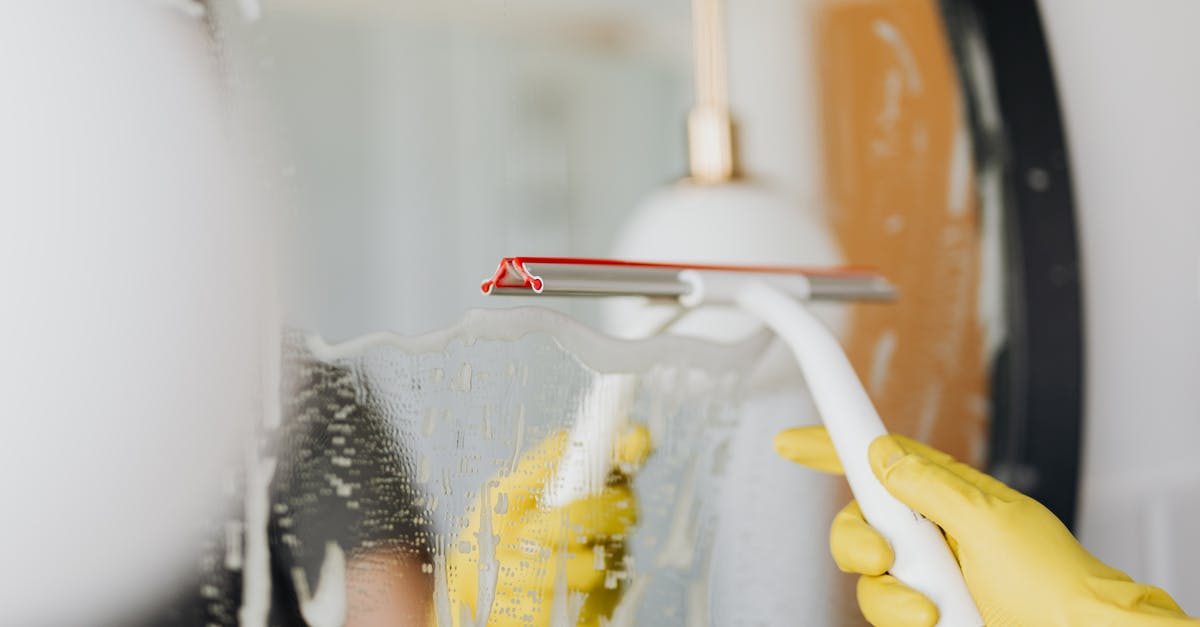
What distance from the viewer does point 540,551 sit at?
0.38 m

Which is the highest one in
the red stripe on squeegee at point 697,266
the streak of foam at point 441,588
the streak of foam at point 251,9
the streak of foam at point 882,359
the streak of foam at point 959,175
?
the streak of foam at point 251,9

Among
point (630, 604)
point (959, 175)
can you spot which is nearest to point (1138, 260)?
point (959, 175)

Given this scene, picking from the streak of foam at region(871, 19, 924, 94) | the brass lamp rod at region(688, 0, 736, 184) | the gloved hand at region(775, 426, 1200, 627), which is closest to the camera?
the gloved hand at region(775, 426, 1200, 627)

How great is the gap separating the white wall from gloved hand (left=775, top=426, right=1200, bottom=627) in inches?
13.3

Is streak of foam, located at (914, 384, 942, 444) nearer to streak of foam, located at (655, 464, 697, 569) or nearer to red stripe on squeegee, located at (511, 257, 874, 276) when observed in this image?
red stripe on squeegee, located at (511, 257, 874, 276)

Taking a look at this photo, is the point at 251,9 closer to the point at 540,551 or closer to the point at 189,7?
the point at 189,7

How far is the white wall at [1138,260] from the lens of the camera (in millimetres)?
666

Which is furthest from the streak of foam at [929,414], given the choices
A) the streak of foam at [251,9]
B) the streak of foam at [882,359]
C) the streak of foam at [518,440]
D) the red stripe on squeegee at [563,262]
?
the streak of foam at [251,9]

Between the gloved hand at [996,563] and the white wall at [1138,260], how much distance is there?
1.11 ft

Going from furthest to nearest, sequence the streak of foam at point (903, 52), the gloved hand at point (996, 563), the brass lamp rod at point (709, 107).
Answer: the streak of foam at point (903, 52) → the brass lamp rod at point (709, 107) → the gloved hand at point (996, 563)

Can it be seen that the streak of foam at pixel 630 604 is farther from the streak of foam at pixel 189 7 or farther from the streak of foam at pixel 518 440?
the streak of foam at pixel 189 7

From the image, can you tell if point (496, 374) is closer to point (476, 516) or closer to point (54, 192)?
point (476, 516)

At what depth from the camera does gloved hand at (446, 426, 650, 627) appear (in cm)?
37

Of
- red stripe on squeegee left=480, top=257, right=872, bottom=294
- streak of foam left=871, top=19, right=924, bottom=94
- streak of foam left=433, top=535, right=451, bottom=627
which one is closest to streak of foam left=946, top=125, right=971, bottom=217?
streak of foam left=871, top=19, right=924, bottom=94
